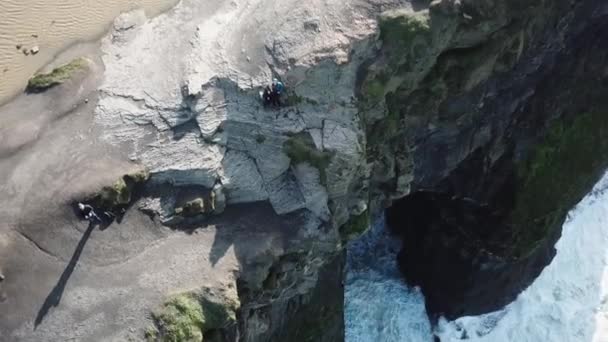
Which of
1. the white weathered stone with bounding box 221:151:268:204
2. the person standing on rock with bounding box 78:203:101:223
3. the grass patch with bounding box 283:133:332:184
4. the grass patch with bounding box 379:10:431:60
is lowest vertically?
the person standing on rock with bounding box 78:203:101:223

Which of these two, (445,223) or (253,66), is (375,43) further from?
(445,223)

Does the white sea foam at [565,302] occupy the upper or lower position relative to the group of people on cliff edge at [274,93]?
lower

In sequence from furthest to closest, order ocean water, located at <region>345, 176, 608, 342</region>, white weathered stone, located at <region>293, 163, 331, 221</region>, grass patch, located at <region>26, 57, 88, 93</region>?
1. ocean water, located at <region>345, 176, 608, 342</region>
2. grass patch, located at <region>26, 57, 88, 93</region>
3. white weathered stone, located at <region>293, 163, 331, 221</region>

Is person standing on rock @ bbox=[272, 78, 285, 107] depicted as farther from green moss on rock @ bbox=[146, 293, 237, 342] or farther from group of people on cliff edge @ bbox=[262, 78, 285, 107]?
green moss on rock @ bbox=[146, 293, 237, 342]

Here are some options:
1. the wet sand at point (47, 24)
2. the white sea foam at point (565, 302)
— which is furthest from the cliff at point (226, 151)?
the white sea foam at point (565, 302)

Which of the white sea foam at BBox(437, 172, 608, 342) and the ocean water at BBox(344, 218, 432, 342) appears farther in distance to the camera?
the white sea foam at BBox(437, 172, 608, 342)

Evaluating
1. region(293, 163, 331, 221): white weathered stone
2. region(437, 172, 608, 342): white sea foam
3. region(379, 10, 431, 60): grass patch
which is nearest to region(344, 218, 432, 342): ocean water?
region(437, 172, 608, 342): white sea foam

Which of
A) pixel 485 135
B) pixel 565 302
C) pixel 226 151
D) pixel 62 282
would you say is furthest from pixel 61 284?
pixel 565 302

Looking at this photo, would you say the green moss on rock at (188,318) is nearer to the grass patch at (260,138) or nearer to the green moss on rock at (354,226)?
the green moss on rock at (354,226)
